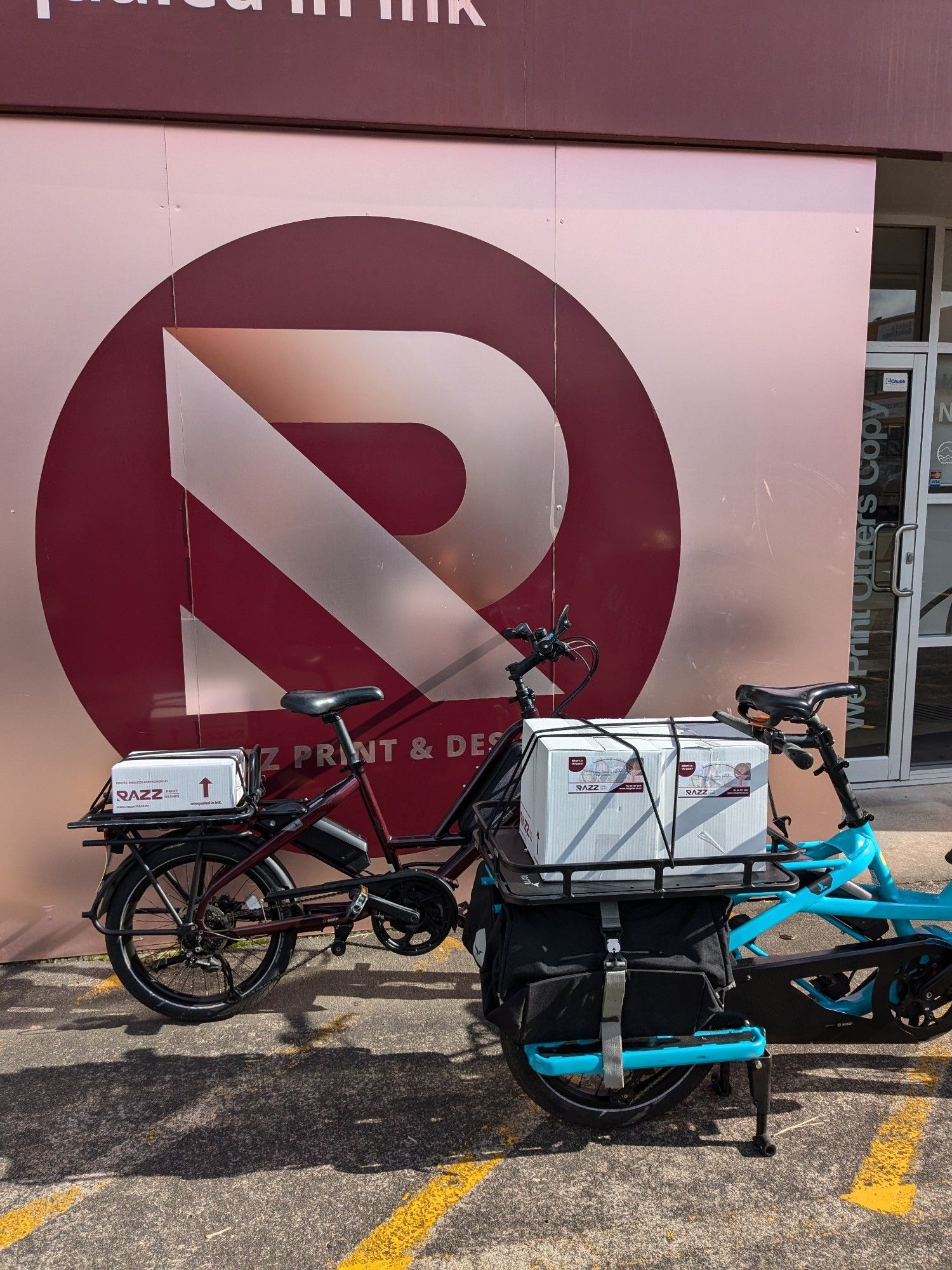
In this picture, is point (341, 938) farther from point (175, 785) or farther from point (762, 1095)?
point (762, 1095)

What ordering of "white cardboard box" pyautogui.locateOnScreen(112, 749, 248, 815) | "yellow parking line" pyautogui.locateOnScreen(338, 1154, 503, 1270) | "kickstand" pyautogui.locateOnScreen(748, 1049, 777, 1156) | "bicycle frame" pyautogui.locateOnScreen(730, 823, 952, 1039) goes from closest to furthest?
1. "yellow parking line" pyautogui.locateOnScreen(338, 1154, 503, 1270)
2. "kickstand" pyautogui.locateOnScreen(748, 1049, 777, 1156)
3. "bicycle frame" pyautogui.locateOnScreen(730, 823, 952, 1039)
4. "white cardboard box" pyautogui.locateOnScreen(112, 749, 248, 815)

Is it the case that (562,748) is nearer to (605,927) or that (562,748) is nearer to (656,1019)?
(605,927)

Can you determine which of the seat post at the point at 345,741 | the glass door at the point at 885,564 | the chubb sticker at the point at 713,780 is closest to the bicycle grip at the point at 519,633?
the seat post at the point at 345,741

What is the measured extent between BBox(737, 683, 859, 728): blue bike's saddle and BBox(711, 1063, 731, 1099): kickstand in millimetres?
1030

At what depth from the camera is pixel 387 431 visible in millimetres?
3572

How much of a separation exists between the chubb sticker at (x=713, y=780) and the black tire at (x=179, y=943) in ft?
5.30

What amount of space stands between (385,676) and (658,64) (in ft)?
9.07

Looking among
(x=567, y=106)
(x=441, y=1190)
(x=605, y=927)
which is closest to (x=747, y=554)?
(x=567, y=106)

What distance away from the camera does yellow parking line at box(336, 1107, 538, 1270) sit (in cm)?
204

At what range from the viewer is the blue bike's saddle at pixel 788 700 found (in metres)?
2.53

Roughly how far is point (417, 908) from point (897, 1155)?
5.35 ft

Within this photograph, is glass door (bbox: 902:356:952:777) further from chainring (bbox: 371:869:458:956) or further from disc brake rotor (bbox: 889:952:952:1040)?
chainring (bbox: 371:869:458:956)

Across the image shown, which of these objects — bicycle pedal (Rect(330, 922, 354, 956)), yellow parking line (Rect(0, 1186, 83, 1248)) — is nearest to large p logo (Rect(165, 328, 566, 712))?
bicycle pedal (Rect(330, 922, 354, 956))

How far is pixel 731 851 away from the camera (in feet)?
7.24
